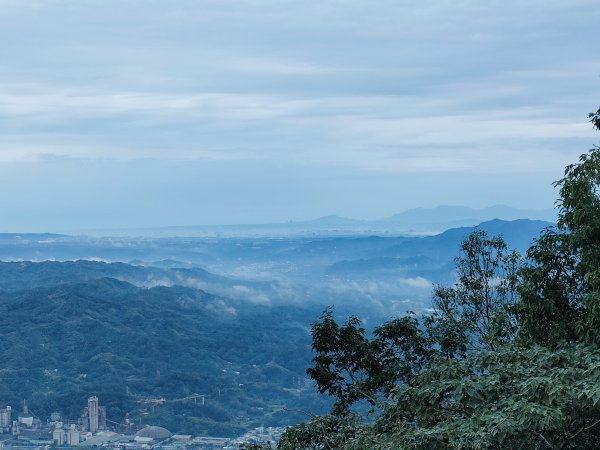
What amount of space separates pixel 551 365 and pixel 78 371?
219 ft

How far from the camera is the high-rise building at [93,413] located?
56134mm

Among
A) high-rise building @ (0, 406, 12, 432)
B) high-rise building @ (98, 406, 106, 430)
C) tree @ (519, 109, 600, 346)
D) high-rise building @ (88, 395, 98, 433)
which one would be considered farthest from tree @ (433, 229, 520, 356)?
high-rise building @ (0, 406, 12, 432)

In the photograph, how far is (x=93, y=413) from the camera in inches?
2259

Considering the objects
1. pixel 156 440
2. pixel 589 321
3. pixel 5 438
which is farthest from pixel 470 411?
pixel 5 438

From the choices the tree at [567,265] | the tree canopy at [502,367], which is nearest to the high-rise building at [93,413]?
the tree canopy at [502,367]

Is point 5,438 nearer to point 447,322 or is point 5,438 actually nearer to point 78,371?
point 78,371

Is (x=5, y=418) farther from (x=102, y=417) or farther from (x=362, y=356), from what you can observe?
(x=362, y=356)

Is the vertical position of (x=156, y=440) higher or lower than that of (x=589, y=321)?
lower

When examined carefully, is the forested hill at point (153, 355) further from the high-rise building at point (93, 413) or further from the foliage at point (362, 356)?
the foliage at point (362, 356)

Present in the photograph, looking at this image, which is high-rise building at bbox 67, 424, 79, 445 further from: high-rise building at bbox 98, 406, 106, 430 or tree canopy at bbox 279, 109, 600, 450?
tree canopy at bbox 279, 109, 600, 450

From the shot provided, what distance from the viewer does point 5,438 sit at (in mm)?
54781

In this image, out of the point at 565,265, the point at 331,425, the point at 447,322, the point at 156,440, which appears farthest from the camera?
the point at 156,440

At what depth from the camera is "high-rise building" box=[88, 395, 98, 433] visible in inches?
2210

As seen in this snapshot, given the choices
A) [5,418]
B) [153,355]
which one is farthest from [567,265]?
[153,355]
